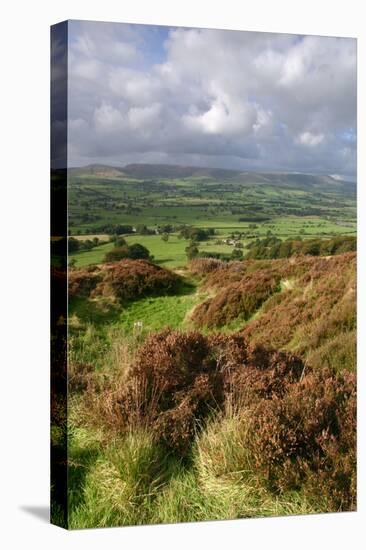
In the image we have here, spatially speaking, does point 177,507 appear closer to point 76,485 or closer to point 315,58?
point 76,485

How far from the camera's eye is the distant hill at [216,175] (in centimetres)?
955

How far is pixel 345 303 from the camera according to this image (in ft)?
34.7

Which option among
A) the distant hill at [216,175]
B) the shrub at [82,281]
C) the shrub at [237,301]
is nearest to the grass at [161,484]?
the shrub at [237,301]

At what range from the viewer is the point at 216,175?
10.2 m

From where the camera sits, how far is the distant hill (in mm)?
9555

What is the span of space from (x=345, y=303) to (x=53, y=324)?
3105 millimetres

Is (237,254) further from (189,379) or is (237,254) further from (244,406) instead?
(244,406)

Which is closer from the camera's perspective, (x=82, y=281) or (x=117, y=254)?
(x=82, y=281)

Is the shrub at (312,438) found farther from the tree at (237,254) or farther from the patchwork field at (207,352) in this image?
the tree at (237,254)

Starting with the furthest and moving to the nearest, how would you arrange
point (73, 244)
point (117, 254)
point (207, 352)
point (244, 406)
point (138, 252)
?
point (207, 352) < point (244, 406) < point (138, 252) < point (117, 254) < point (73, 244)

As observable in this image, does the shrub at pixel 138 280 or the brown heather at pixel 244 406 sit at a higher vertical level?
the shrub at pixel 138 280

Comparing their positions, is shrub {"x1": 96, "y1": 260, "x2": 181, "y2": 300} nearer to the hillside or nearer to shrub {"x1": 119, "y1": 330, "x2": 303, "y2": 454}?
the hillside

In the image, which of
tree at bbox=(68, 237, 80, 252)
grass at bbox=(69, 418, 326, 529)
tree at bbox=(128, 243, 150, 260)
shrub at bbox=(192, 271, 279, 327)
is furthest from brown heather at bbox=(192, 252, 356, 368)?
tree at bbox=(68, 237, 80, 252)

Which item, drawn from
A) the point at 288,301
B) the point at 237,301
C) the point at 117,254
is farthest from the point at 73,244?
the point at 288,301
